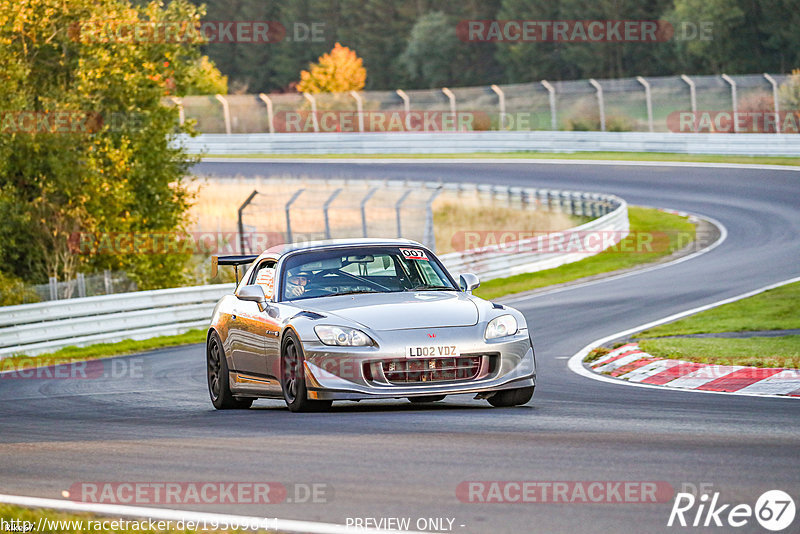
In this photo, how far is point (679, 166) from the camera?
4247 cm

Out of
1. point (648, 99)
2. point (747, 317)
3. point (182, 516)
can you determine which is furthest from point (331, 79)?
point (182, 516)

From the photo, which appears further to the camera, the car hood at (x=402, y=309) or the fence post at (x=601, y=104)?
the fence post at (x=601, y=104)

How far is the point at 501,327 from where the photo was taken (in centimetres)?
954

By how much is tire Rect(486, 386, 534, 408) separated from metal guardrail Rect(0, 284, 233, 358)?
12.5 meters

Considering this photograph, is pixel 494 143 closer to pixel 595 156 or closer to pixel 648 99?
pixel 595 156

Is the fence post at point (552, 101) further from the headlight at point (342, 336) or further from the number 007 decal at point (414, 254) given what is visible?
the headlight at point (342, 336)

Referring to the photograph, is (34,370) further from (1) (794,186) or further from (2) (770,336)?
(1) (794,186)

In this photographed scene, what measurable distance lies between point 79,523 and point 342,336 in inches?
144

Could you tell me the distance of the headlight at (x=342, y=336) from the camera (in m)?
9.20

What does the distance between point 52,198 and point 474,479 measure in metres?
22.4

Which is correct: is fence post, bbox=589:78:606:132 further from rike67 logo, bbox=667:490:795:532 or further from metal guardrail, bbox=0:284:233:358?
rike67 logo, bbox=667:490:795:532

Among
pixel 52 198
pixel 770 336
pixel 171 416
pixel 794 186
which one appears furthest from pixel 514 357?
pixel 794 186

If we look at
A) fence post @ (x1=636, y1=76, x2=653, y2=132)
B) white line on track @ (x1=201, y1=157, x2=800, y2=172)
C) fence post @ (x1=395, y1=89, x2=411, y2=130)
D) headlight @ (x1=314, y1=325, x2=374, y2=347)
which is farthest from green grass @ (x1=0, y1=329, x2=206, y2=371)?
fence post @ (x1=395, y1=89, x2=411, y2=130)

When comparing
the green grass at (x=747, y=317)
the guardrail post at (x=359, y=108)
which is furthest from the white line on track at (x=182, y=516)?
the guardrail post at (x=359, y=108)
